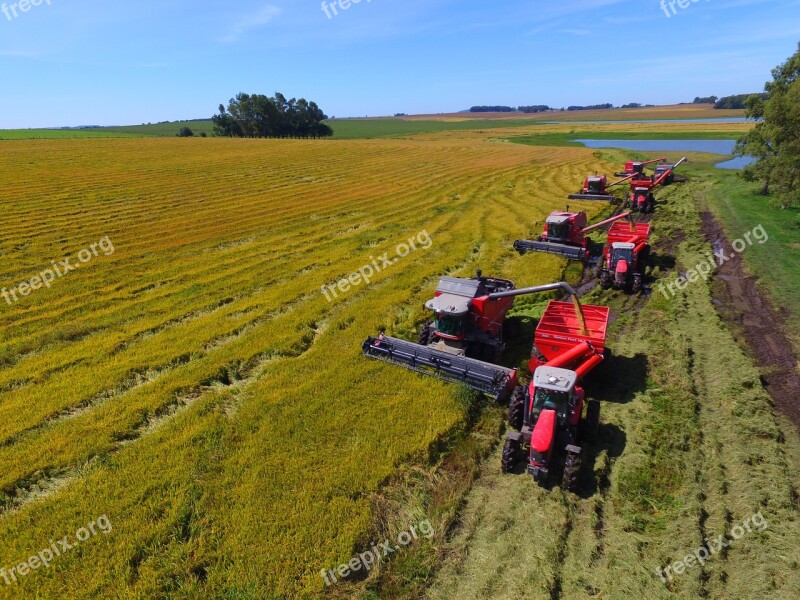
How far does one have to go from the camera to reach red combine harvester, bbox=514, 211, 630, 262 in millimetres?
19672

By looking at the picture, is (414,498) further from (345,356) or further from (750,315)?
(750,315)

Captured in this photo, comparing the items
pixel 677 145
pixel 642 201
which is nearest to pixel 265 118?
pixel 677 145

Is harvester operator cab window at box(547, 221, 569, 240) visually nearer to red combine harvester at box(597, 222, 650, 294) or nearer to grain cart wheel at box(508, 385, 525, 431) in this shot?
red combine harvester at box(597, 222, 650, 294)

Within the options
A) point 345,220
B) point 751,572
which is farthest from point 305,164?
point 751,572

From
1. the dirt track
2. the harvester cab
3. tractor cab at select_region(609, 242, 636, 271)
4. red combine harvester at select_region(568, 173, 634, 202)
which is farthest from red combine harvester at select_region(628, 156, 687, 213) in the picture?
tractor cab at select_region(609, 242, 636, 271)

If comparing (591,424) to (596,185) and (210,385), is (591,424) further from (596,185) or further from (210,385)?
(596,185)

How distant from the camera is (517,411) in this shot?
9039 mm

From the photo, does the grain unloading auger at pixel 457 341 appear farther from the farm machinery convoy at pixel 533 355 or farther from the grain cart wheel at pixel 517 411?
the grain cart wheel at pixel 517 411

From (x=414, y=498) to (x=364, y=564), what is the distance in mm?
1462

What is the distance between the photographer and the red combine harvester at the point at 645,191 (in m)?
27.9

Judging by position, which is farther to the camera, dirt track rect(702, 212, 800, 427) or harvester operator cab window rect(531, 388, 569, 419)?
dirt track rect(702, 212, 800, 427)

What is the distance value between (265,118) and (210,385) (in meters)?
105

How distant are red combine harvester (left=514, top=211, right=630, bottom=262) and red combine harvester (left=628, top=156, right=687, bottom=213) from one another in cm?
920

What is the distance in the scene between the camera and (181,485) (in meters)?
7.88
